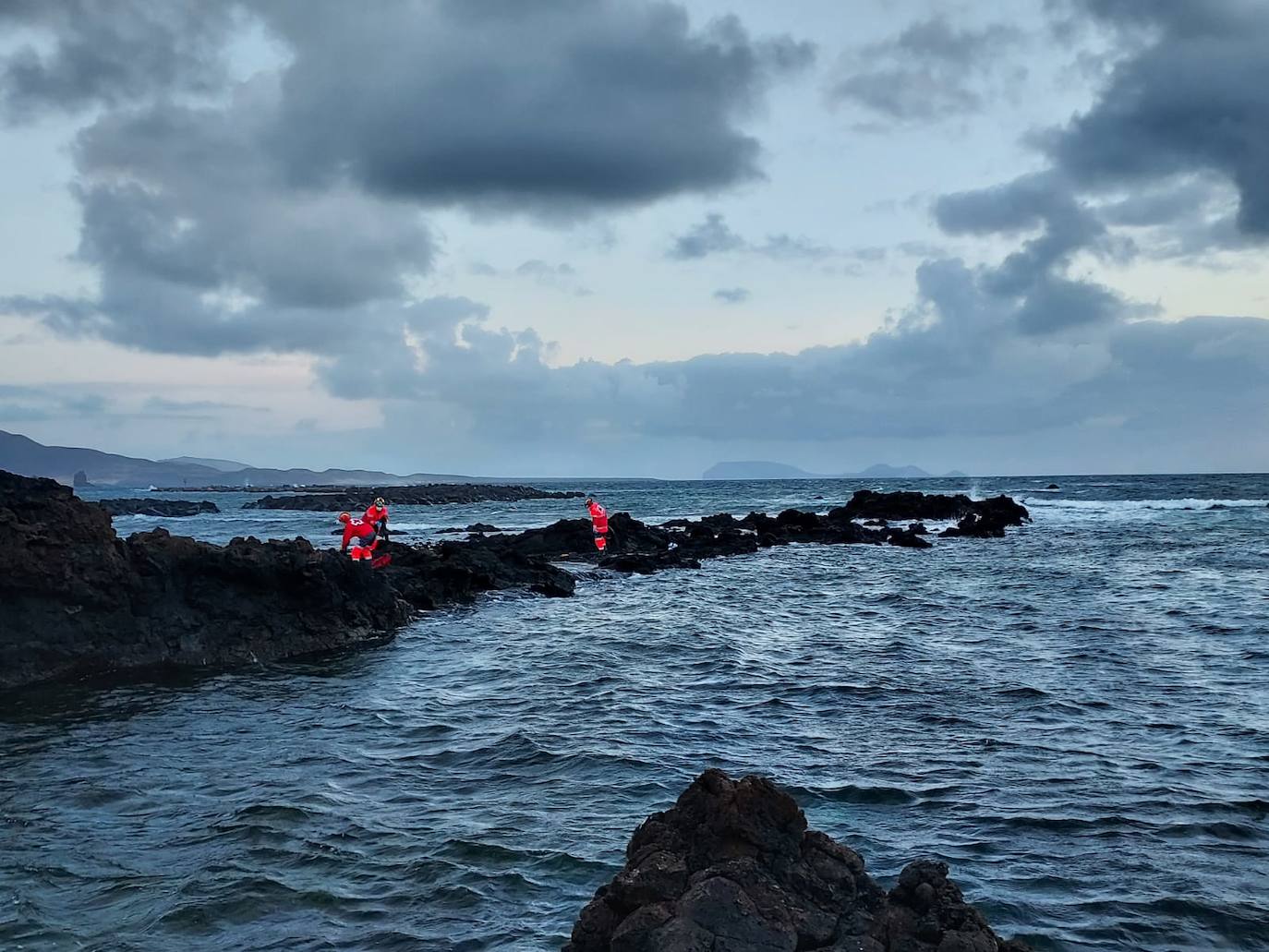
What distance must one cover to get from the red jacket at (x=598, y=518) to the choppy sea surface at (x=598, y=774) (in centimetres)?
1351

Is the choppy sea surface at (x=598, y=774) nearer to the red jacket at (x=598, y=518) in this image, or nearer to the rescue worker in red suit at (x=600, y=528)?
the red jacket at (x=598, y=518)

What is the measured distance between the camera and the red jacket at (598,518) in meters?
34.1

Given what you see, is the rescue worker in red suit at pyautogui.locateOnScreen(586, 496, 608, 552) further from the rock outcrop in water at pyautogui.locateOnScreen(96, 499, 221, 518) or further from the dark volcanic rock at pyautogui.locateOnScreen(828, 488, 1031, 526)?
the rock outcrop in water at pyautogui.locateOnScreen(96, 499, 221, 518)

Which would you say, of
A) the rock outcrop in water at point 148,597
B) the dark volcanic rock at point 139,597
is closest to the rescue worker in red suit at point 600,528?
the rock outcrop in water at point 148,597

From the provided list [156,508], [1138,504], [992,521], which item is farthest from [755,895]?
[156,508]

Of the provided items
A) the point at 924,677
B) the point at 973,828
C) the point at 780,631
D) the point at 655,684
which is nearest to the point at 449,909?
the point at 973,828

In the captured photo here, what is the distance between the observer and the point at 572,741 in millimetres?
11203

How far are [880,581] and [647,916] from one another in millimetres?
25571

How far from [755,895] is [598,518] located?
3007 centimetres

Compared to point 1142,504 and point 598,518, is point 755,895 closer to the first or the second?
point 598,518

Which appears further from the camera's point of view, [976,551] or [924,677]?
[976,551]

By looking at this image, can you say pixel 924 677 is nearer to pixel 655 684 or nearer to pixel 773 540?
pixel 655 684

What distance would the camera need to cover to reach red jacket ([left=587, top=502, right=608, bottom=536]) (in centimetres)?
3412

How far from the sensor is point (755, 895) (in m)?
5.00
